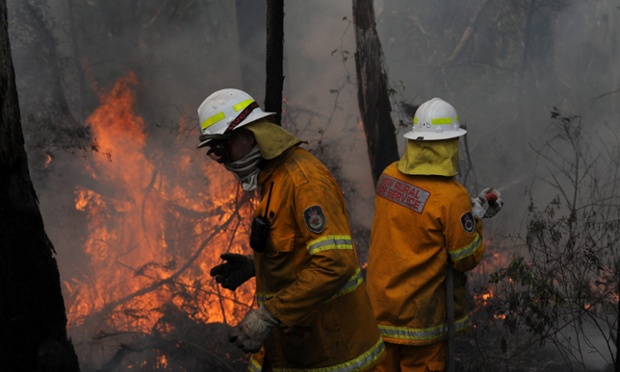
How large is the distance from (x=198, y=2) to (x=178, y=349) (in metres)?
10.5

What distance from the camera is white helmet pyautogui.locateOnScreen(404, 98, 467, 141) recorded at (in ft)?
12.0

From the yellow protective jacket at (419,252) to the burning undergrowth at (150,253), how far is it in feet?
7.66

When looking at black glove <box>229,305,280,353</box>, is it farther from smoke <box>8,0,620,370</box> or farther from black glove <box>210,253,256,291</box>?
smoke <box>8,0,620,370</box>

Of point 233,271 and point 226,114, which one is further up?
point 226,114

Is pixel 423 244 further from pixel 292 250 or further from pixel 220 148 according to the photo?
pixel 220 148

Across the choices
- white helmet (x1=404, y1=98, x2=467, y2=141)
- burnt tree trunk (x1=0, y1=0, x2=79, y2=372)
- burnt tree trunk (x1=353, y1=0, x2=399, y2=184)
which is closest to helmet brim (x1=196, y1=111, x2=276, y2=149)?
burnt tree trunk (x1=0, y1=0, x2=79, y2=372)

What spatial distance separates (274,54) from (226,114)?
82.3 inches

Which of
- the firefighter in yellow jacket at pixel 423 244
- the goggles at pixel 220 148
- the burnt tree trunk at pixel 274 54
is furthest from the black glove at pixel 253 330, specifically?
the burnt tree trunk at pixel 274 54

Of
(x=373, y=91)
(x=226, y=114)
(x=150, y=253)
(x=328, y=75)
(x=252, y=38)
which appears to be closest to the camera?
(x=226, y=114)

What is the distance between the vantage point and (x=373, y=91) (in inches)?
257

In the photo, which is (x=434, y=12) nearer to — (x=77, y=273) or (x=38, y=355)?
(x=77, y=273)

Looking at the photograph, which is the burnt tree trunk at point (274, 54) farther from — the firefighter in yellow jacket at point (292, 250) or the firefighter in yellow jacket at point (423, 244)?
the firefighter in yellow jacket at point (292, 250)

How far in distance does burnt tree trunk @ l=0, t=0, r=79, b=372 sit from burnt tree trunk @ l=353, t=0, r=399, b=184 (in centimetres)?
424

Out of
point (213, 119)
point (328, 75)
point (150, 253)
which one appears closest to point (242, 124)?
point (213, 119)
